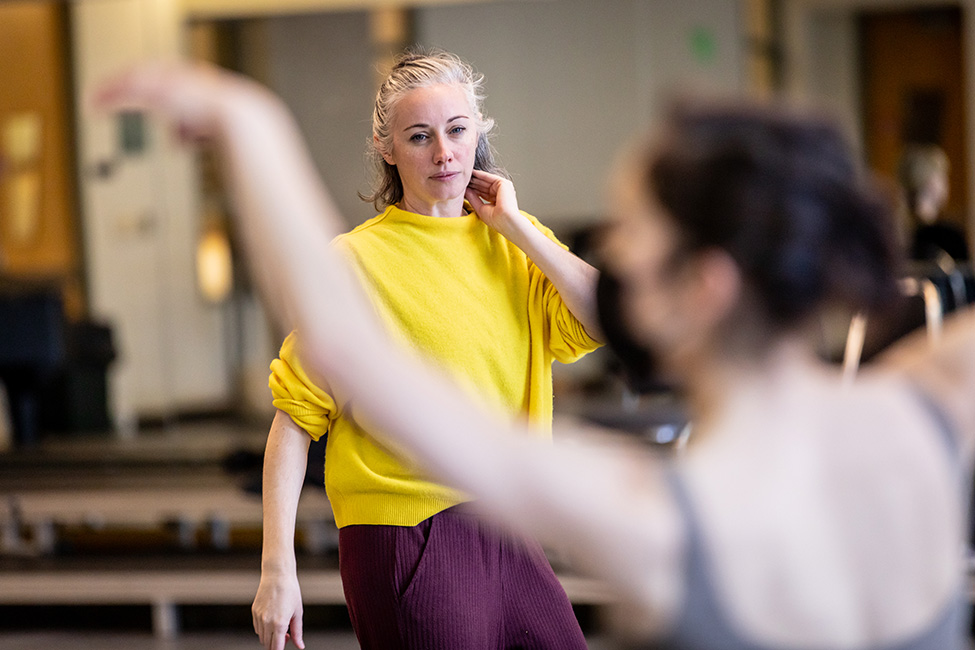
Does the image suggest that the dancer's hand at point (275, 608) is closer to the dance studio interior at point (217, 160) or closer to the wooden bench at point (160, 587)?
the wooden bench at point (160, 587)

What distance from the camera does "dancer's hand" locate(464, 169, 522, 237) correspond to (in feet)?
4.57

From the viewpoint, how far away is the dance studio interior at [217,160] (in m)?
5.66

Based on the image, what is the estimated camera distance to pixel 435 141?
1409 millimetres

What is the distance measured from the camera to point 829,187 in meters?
0.70

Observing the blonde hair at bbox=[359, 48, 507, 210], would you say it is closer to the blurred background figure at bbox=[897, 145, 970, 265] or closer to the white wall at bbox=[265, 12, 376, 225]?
the blurred background figure at bbox=[897, 145, 970, 265]

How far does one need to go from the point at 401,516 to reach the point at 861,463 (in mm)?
781

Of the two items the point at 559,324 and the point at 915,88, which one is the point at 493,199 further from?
the point at 915,88

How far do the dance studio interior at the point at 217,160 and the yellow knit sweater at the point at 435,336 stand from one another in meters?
3.32

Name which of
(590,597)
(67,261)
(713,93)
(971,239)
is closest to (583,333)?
(713,93)

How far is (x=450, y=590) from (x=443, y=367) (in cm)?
28

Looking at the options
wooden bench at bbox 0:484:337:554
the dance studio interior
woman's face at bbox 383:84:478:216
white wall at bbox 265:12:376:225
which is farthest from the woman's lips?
white wall at bbox 265:12:376:225

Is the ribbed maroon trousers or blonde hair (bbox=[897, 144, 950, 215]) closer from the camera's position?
the ribbed maroon trousers

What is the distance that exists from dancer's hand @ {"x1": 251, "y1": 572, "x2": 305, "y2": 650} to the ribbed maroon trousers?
127 millimetres

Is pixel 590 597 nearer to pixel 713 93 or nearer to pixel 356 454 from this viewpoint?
pixel 356 454
